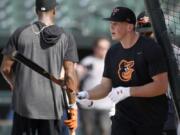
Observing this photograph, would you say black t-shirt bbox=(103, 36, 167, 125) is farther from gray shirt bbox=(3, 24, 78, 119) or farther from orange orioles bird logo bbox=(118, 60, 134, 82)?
gray shirt bbox=(3, 24, 78, 119)

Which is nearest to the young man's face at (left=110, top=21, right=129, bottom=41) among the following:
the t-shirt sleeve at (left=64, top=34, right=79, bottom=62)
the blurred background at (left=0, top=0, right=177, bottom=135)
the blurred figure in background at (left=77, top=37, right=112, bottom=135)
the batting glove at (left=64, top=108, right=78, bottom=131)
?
the t-shirt sleeve at (left=64, top=34, right=79, bottom=62)

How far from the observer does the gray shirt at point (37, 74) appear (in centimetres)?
658

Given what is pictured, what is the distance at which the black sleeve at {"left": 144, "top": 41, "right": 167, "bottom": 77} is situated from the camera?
559cm

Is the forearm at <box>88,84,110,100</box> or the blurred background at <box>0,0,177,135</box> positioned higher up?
the blurred background at <box>0,0,177,135</box>

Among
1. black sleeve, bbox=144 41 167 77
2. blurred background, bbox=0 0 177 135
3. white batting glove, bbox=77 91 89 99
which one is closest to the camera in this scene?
black sleeve, bbox=144 41 167 77

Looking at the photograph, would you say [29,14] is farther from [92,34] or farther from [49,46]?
[49,46]

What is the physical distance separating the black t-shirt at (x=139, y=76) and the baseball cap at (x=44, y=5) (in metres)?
0.94

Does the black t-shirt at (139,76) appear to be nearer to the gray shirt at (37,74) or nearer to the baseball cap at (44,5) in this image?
the gray shirt at (37,74)

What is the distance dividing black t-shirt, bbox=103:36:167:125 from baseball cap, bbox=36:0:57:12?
942mm

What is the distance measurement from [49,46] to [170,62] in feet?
5.20

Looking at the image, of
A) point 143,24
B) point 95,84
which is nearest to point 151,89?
point 143,24

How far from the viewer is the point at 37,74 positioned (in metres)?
6.62

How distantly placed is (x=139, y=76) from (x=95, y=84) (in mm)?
5001

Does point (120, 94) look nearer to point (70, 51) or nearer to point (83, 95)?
point (83, 95)
